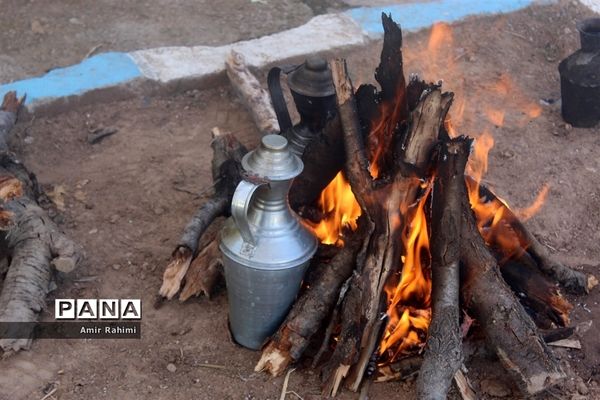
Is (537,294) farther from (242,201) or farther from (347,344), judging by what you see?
(242,201)

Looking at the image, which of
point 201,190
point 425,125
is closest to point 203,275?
point 201,190

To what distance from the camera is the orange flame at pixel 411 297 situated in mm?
3455

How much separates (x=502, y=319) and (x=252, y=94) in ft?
9.47

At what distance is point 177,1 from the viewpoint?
7.25 metres

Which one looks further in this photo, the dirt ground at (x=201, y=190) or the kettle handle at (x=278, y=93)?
the kettle handle at (x=278, y=93)

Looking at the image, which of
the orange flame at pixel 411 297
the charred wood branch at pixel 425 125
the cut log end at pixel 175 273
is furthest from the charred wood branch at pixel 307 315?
the cut log end at pixel 175 273

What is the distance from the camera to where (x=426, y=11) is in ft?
23.1

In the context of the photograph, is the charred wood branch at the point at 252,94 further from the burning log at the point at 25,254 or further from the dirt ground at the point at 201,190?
the burning log at the point at 25,254

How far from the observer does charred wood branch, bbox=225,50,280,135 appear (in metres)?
5.23

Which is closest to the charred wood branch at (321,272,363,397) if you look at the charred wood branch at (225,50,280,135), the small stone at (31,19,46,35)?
the charred wood branch at (225,50,280,135)

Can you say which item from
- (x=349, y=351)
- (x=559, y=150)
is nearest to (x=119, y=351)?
(x=349, y=351)

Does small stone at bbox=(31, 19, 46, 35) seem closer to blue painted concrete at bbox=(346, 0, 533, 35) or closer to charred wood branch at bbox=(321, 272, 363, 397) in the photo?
blue painted concrete at bbox=(346, 0, 533, 35)

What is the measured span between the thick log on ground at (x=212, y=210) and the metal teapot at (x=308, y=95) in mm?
381

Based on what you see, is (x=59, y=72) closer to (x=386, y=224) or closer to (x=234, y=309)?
(x=234, y=309)
